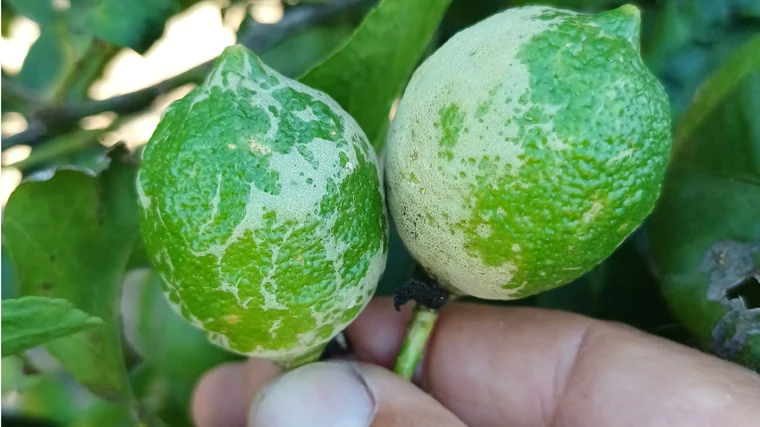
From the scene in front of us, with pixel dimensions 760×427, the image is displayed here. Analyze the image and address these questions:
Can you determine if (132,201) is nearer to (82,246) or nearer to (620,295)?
(82,246)

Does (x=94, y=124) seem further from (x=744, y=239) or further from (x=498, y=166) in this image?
(x=744, y=239)

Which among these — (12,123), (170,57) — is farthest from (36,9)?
(170,57)

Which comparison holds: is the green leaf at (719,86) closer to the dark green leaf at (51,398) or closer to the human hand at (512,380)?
the human hand at (512,380)

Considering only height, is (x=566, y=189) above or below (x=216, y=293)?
above

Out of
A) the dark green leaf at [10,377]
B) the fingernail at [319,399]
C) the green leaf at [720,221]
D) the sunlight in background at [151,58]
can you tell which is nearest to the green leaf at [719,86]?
the green leaf at [720,221]

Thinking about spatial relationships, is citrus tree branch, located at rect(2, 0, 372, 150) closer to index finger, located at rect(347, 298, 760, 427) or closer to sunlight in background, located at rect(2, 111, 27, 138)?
sunlight in background, located at rect(2, 111, 27, 138)

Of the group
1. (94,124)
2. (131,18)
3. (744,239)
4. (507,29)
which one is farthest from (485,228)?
(94,124)

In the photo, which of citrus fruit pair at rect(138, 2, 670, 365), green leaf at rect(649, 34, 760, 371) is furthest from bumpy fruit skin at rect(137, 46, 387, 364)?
green leaf at rect(649, 34, 760, 371)
